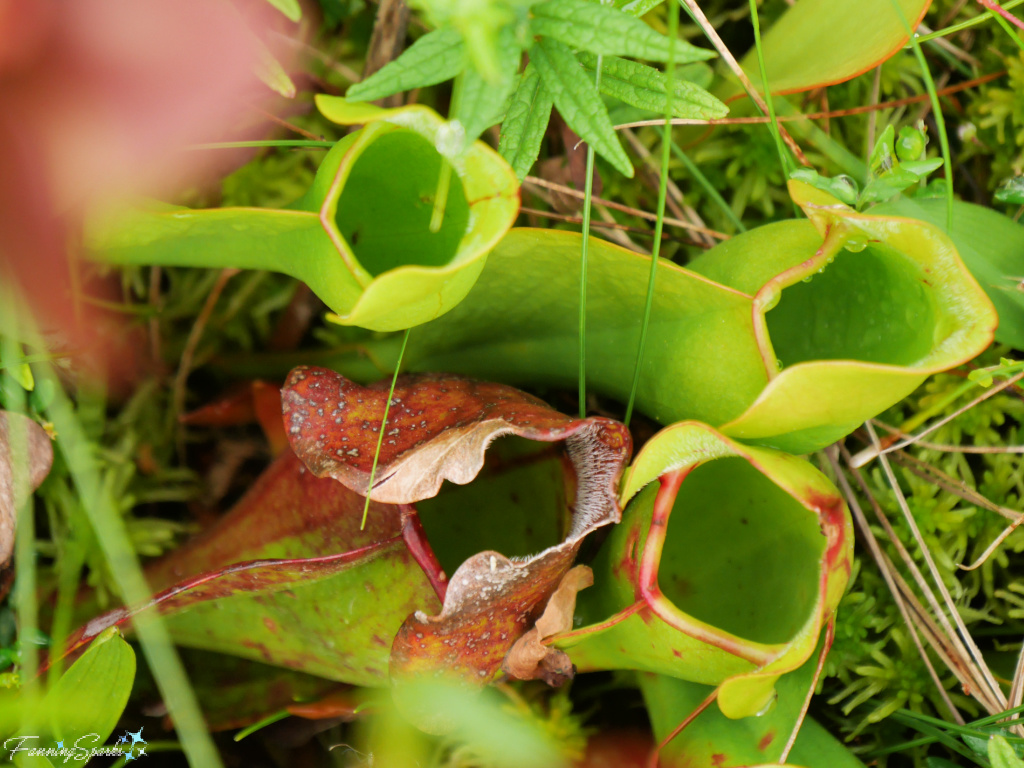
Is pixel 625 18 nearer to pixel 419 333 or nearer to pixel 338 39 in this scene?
pixel 419 333

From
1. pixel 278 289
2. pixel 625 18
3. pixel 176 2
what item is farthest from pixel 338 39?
pixel 625 18

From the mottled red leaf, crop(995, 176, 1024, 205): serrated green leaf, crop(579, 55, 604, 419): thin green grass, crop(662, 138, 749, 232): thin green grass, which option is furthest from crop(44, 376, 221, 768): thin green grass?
crop(995, 176, 1024, 205): serrated green leaf

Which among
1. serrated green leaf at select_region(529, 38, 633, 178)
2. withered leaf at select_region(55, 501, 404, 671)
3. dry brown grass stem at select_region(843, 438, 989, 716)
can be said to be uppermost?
serrated green leaf at select_region(529, 38, 633, 178)

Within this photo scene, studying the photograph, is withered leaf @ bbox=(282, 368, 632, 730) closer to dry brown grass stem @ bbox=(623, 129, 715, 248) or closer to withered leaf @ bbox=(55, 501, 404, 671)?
withered leaf @ bbox=(55, 501, 404, 671)

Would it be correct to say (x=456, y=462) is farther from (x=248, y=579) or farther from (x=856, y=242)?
(x=856, y=242)

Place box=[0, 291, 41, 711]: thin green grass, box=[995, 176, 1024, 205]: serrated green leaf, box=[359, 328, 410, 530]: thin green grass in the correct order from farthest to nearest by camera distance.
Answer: box=[995, 176, 1024, 205]: serrated green leaf → box=[0, 291, 41, 711]: thin green grass → box=[359, 328, 410, 530]: thin green grass

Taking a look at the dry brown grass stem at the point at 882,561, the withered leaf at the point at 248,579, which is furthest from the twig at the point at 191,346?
the dry brown grass stem at the point at 882,561

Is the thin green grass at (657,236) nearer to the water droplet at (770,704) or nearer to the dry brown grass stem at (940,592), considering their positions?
the water droplet at (770,704)

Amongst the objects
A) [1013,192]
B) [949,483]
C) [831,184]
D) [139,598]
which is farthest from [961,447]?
[139,598]
